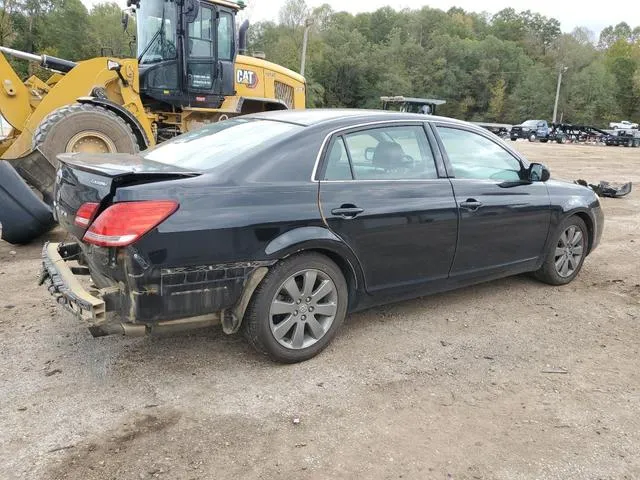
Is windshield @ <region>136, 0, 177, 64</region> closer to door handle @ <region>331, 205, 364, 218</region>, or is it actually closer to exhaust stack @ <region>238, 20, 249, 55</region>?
exhaust stack @ <region>238, 20, 249, 55</region>

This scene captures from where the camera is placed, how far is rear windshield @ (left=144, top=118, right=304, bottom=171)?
355 cm

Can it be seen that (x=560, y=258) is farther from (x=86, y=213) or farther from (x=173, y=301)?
(x=86, y=213)

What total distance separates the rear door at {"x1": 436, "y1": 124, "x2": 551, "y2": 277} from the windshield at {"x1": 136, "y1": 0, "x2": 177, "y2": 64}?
20.6 ft

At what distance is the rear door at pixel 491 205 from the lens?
4.36 m

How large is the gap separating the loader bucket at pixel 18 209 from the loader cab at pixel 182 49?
366 centimetres

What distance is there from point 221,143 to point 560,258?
11.2 feet

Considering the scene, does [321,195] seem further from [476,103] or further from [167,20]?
[476,103]

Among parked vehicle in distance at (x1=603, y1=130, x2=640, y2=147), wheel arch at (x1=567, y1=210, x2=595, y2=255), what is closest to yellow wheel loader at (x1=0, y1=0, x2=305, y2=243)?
wheel arch at (x1=567, y1=210, x2=595, y2=255)

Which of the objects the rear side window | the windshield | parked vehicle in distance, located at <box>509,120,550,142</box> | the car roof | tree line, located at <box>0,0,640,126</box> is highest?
tree line, located at <box>0,0,640,126</box>

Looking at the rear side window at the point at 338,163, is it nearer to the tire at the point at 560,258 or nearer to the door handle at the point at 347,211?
the door handle at the point at 347,211

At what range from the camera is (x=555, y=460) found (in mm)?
2787

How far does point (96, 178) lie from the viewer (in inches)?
125

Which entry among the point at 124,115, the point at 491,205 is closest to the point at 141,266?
the point at 491,205

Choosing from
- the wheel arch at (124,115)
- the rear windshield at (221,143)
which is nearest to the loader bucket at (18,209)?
the wheel arch at (124,115)
